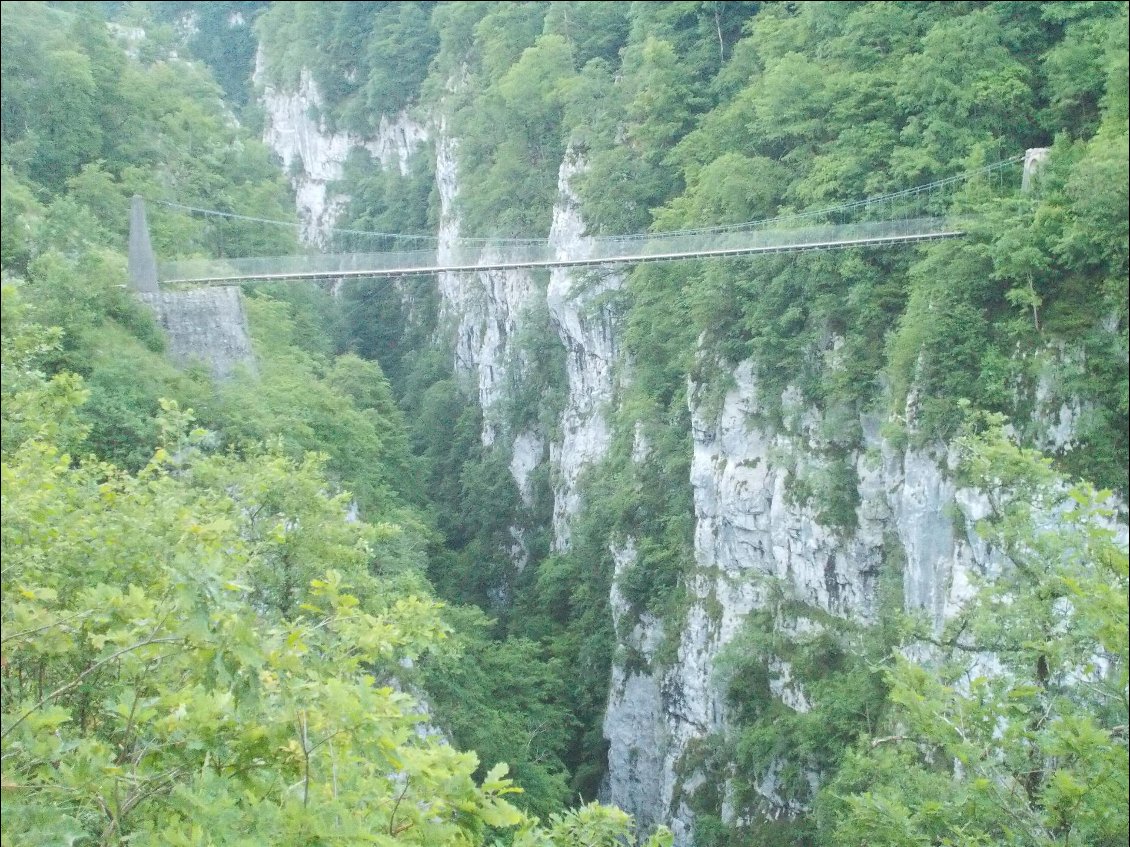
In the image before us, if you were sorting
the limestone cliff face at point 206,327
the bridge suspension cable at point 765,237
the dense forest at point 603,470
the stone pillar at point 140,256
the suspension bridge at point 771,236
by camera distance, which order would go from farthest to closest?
the limestone cliff face at point 206,327 → the stone pillar at point 140,256 → the bridge suspension cable at point 765,237 → the suspension bridge at point 771,236 → the dense forest at point 603,470

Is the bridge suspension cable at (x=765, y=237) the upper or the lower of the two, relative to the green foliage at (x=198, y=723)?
upper

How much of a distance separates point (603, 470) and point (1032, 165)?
13.1 metres

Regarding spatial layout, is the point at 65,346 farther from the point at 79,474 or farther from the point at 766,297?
the point at 766,297

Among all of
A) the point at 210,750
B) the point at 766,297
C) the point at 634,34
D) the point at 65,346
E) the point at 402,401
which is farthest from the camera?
the point at 402,401

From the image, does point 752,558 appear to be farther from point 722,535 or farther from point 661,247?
point 661,247

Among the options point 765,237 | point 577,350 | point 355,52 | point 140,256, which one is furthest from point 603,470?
point 355,52

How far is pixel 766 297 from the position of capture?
779 inches

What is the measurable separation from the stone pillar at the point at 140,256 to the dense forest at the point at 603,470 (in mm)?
269

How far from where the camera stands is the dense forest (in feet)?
17.1

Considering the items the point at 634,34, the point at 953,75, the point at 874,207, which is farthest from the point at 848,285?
the point at 634,34

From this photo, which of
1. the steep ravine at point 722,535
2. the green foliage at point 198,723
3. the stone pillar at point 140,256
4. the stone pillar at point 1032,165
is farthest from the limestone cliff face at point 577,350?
the green foliage at point 198,723

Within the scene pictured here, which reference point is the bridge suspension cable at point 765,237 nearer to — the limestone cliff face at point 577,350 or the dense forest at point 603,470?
the dense forest at point 603,470

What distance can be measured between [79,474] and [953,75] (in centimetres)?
1491

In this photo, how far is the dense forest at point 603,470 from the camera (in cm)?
523
